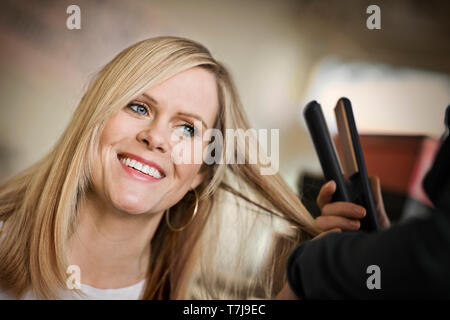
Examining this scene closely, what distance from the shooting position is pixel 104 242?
775 mm

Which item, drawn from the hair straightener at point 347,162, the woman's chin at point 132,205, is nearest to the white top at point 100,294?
the woman's chin at point 132,205

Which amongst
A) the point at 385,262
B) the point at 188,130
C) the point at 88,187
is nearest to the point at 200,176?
the point at 188,130

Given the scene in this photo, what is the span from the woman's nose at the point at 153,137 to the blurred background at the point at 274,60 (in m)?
0.18

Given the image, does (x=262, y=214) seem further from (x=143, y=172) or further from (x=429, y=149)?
(x=429, y=149)

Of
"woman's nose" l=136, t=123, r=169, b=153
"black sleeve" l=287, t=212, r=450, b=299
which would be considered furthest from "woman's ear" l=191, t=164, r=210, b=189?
"black sleeve" l=287, t=212, r=450, b=299

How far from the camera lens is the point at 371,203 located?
641 mm

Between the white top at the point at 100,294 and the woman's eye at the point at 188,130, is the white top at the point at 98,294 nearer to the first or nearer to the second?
the white top at the point at 100,294

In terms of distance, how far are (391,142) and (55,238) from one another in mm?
747

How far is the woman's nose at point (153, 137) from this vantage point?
2.37 ft

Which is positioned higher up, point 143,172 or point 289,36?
point 289,36

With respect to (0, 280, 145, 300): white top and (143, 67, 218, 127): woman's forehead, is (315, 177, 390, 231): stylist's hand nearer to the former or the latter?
(143, 67, 218, 127): woman's forehead

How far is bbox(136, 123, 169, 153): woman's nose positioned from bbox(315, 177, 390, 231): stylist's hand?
0.92 ft

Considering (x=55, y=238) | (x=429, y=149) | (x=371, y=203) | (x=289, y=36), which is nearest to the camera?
(x=371, y=203)
